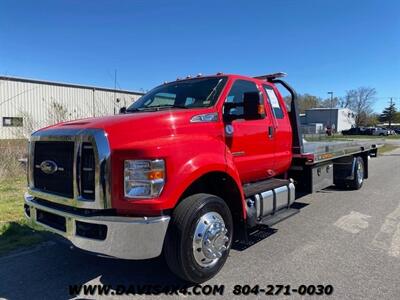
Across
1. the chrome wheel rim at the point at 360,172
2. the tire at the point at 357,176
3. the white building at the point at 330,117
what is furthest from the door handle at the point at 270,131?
the white building at the point at 330,117

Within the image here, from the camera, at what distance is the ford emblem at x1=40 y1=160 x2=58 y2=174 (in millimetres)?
3855

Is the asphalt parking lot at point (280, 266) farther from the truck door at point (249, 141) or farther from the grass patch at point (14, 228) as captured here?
the truck door at point (249, 141)

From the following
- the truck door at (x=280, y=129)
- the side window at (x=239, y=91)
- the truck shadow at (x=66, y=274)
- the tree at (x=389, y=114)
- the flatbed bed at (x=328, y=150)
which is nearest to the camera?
the truck shadow at (x=66, y=274)

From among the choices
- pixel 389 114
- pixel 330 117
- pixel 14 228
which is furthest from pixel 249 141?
pixel 389 114

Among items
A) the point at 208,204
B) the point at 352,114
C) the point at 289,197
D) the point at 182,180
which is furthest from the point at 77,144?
the point at 352,114

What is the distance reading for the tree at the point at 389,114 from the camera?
117312 millimetres

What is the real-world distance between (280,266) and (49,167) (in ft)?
9.20

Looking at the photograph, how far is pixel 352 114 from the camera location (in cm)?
9231

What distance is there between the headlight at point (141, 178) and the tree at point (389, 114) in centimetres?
12588

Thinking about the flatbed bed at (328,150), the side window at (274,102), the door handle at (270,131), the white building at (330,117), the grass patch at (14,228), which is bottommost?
the grass patch at (14,228)

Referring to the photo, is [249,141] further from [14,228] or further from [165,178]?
[14,228]

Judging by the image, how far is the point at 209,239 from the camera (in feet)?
12.7

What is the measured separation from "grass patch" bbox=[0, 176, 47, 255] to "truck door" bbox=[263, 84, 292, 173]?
145 inches

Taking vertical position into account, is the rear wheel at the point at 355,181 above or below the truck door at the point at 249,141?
below
